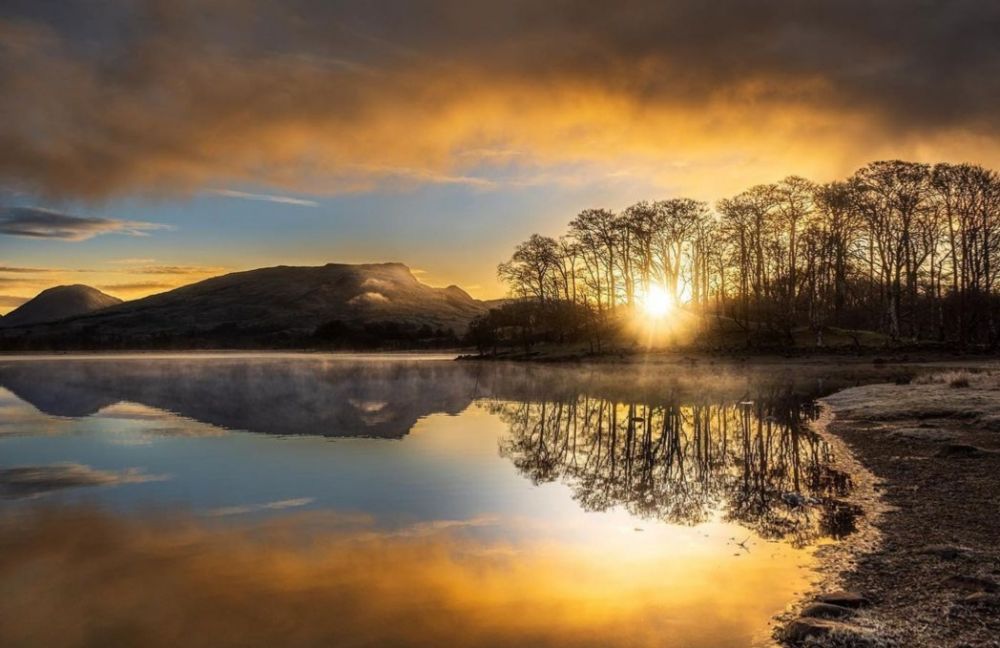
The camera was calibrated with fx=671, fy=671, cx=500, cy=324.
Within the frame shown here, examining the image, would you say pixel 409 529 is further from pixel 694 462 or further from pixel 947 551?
pixel 694 462

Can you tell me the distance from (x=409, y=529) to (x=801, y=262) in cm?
7773

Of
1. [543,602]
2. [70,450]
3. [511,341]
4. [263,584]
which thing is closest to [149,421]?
[70,450]

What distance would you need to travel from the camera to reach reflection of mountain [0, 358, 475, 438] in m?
29.5

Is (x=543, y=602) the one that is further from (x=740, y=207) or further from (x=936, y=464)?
(x=740, y=207)

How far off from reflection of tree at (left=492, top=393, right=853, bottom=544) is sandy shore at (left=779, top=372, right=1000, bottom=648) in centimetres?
110

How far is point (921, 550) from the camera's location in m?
10.5

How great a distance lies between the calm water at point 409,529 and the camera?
8.77m

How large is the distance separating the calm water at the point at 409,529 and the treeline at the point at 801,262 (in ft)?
157

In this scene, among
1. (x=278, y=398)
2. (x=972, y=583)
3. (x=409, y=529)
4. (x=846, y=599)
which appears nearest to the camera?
(x=846, y=599)

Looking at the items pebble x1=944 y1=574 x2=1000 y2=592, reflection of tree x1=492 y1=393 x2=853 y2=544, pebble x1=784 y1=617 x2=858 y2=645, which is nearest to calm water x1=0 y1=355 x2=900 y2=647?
reflection of tree x1=492 y1=393 x2=853 y2=544

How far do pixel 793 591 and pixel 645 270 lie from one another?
3221 inches

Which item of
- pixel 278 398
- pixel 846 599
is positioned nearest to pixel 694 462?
pixel 846 599

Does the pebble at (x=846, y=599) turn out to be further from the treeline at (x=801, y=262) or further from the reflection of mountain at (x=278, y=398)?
the treeline at (x=801, y=262)

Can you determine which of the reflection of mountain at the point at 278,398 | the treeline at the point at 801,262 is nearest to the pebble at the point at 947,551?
the reflection of mountain at the point at 278,398
